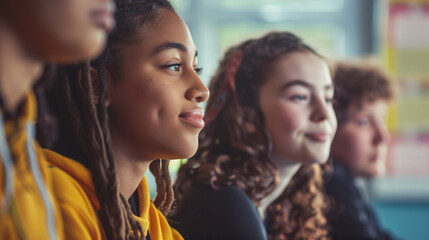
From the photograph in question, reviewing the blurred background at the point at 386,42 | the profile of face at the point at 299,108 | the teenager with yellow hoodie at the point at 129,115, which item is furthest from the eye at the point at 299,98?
the blurred background at the point at 386,42

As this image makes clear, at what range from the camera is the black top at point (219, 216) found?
0.93 metres

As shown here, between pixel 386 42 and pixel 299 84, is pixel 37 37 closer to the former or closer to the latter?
pixel 299 84

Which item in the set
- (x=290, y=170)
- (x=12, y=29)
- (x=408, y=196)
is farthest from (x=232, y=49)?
(x=408, y=196)

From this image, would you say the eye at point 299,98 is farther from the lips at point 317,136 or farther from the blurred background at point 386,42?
the blurred background at point 386,42

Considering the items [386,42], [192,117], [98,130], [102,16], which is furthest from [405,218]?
[102,16]

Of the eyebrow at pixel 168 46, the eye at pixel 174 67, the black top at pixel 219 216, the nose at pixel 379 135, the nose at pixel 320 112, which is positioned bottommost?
the black top at pixel 219 216

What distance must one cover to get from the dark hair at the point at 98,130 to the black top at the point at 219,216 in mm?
244

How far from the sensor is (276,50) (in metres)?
1.10

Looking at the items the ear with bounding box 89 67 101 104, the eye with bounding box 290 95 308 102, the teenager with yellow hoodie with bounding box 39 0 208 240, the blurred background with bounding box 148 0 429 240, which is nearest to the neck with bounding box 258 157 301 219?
the eye with bounding box 290 95 308 102

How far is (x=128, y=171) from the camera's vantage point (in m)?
0.73

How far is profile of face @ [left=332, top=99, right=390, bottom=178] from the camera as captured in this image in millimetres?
1584

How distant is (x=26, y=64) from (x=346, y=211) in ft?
4.28

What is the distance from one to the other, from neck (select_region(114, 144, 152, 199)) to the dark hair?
0.16 ft

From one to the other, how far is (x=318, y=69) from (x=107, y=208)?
58cm
